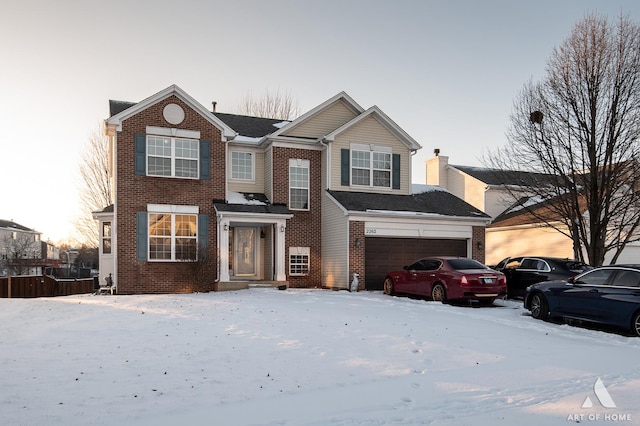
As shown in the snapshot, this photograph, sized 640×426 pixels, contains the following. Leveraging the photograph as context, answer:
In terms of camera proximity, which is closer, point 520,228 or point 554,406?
point 554,406

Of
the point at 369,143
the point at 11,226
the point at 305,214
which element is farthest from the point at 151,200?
the point at 11,226

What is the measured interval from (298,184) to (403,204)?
4.47 m

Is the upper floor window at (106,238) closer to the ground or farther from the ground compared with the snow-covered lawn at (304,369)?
farther from the ground

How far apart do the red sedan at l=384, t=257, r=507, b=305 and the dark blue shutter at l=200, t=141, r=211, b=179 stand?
8.40 m

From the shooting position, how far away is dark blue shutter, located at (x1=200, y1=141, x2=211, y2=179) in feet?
68.0

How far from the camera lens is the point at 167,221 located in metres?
20.2

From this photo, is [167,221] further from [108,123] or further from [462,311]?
[462,311]

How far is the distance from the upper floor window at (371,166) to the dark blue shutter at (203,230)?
6.39 metres

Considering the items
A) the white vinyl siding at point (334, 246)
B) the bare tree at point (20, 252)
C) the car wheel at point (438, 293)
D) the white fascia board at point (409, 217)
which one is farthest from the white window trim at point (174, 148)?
the bare tree at point (20, 252)

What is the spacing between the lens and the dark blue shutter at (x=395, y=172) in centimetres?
2358

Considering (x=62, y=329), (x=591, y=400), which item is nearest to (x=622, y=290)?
(x=591, y=400)

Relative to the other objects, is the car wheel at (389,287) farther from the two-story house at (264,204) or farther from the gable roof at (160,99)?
the gable roof at (160,99)

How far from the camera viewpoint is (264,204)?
21.5 metres

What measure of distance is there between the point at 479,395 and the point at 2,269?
212 ft
